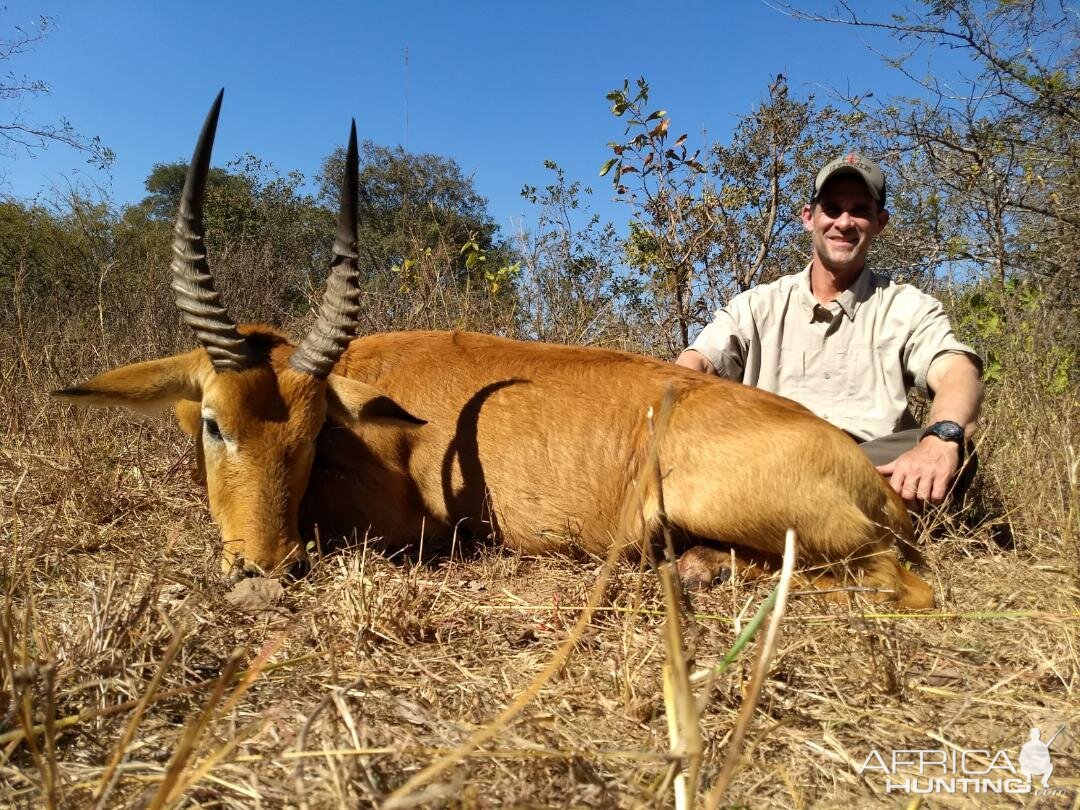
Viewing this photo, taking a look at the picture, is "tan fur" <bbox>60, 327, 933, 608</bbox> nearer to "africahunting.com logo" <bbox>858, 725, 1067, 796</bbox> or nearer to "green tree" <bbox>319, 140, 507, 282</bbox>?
"africahunting.com logo" <bbox>858, 725, 1067, 796</bbox>

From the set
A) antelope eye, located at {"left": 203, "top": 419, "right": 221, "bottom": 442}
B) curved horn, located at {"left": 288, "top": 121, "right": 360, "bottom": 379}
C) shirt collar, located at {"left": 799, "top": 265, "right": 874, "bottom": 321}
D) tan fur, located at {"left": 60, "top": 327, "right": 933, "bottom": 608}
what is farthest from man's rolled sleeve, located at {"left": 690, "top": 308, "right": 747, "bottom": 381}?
antelope eye, located at {"left": 203, "top": 419, "right": 221, "bottom": 442}

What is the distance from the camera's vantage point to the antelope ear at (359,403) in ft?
11.1

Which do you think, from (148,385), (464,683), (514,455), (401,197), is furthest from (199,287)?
(401,197)

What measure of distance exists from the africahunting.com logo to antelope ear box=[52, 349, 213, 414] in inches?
121

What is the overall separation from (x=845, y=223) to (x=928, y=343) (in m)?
1.01

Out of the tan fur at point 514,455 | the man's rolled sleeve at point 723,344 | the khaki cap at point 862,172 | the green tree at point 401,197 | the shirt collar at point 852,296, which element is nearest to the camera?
the tan fur at point 514,455

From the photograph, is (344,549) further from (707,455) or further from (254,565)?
(707,455)

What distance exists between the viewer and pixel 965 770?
5.88ft

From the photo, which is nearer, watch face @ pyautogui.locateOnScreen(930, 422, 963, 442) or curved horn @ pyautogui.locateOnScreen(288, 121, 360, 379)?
curved horn @ pyautogui.locateOnScreen(288, 121, 360, 379)

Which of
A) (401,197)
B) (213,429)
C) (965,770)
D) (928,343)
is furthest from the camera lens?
(401,197)

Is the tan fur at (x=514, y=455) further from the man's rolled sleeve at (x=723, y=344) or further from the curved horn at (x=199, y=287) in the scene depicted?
the man's rolled sleeve at (x=723, y=344)

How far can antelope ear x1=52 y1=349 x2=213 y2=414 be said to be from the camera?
3.18 meters

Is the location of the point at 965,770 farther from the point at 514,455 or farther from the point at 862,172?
the point at 862,172

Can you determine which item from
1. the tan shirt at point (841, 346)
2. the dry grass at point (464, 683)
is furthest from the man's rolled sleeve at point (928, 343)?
the dry grass at point (464, 683)
